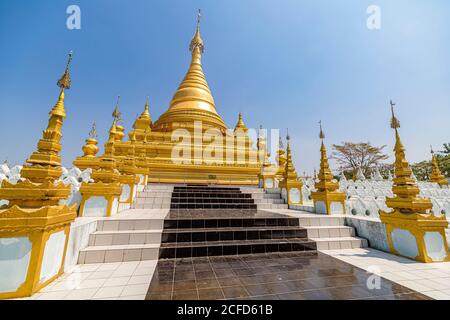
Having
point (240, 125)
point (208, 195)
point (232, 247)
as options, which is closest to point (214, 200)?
point (208, 195)

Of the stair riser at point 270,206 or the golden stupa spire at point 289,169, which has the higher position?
the golden stupa spire at point 289,169

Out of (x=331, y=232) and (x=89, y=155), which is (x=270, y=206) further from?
(x=89, y=155)

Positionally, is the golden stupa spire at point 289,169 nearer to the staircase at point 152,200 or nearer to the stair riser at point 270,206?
the stair riser at point 270,206

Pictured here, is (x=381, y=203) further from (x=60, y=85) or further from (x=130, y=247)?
(x=60, y=85)

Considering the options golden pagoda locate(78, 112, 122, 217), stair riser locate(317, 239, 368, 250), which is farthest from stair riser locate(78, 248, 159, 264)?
stair riser locate(317, 239, 368, 250)

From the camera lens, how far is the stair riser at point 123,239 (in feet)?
12.8

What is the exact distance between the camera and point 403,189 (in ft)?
13.3

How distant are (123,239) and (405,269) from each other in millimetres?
5195

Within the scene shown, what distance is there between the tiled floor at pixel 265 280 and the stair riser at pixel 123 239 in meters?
0.62

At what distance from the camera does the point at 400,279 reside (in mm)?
2945

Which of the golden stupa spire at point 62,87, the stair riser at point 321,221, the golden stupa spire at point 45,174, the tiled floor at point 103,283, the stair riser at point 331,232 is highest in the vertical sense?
the golden stupa spire at point 62,87

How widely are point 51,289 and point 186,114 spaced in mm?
17729

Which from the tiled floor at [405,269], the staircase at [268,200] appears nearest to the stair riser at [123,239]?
the tiled floor at [405,269]
